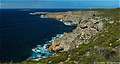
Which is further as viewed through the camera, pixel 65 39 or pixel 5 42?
pixel 5 42

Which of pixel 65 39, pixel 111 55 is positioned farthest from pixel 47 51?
pixel 111 55

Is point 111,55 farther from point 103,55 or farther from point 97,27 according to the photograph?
point 97,27

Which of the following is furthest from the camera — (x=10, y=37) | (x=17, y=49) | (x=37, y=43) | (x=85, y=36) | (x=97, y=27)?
(x=10, y=37)

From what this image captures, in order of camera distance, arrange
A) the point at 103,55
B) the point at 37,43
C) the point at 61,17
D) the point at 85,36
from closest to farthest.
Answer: the point at 103,55 → the point at 85,36 → the point at 37,43 → the point at 61,17

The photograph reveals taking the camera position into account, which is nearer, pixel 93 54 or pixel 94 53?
pixel 93 54

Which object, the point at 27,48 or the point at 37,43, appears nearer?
the point at 27,48

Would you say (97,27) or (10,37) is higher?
(97,27)

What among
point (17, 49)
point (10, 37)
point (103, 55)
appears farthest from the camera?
point (10, 37)

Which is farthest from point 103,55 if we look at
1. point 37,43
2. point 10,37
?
point 10,37

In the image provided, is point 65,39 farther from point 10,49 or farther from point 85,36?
point 10,49
